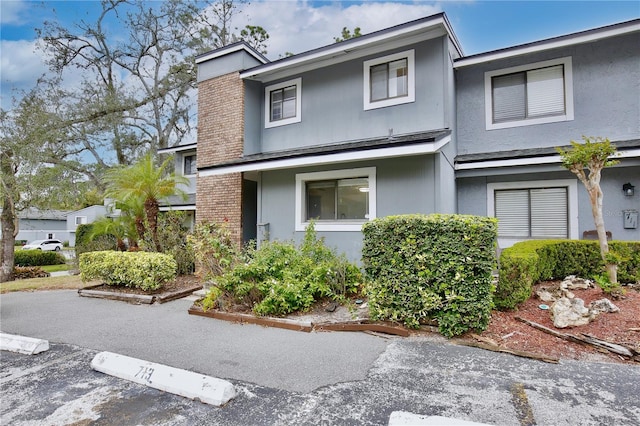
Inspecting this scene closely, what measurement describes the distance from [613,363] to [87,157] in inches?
1005

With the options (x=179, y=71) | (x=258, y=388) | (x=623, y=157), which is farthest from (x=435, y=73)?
(x=179, y=71)

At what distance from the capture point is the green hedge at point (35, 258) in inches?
811

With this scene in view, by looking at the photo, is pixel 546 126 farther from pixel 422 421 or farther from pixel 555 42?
pixel 422 421

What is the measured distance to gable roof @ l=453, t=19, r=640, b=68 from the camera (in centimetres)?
780

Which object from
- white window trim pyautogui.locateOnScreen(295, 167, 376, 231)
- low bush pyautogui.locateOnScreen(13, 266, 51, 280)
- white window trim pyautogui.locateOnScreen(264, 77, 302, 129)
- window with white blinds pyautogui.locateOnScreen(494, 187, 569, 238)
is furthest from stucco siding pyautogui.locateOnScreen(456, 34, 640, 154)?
low bush pyautogui.locateOnScreen(13, 266, 51, 280)

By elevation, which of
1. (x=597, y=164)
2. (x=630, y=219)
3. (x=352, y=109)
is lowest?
(x=630, y=219)

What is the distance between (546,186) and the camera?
8656 millimetres

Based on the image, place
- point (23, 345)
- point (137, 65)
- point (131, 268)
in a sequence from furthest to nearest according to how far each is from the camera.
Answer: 1. point (137, 65)
2. point (131, 268)
3. point (23, 345)

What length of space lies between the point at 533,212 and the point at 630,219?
197 centimetres

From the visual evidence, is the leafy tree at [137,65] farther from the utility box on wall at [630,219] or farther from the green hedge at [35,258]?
the utility box on wall at [630,219]

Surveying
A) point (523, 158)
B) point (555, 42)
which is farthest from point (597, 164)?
point (555, 42)

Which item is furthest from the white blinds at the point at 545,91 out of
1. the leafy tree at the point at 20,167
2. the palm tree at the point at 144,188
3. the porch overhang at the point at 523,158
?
the leafy tree at the point at 20,167

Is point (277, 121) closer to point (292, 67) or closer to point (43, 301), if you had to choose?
point (292, 67)

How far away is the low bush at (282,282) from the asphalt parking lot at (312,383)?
69cm
